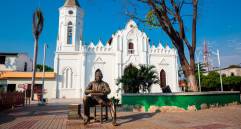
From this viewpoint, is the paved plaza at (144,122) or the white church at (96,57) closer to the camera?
the paved plaza at (144,122)

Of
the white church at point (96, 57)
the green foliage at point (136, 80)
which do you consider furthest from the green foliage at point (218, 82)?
the green foliage at point (136, 80)

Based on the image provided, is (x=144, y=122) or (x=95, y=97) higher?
(x=95, y=97)

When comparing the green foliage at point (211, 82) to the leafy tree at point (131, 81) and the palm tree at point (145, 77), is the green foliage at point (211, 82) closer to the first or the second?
the palm tree at point (145, 77)

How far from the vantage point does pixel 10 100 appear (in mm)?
14484

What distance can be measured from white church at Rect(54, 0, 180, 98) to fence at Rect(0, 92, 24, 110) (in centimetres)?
1671

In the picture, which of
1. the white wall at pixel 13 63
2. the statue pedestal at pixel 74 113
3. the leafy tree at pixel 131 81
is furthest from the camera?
the white wall at pixel 13 63

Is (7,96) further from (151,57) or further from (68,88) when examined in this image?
(151,57)

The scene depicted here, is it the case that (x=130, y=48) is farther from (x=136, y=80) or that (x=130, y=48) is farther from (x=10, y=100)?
(x=10, y=100)

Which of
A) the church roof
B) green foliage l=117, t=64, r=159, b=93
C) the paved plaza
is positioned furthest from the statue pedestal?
the church roof

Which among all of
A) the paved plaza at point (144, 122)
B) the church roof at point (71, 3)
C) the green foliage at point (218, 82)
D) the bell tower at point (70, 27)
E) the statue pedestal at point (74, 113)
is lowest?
the paved plaza at point (144, 122)

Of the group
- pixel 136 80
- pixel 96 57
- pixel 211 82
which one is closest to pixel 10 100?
pixel 136 80

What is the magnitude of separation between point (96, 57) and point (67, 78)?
592cm

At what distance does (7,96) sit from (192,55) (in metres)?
12.0

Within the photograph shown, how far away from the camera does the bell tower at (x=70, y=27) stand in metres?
36.2
